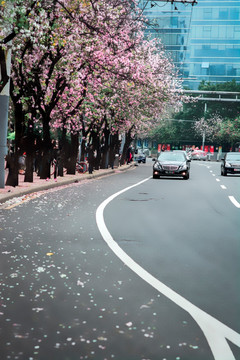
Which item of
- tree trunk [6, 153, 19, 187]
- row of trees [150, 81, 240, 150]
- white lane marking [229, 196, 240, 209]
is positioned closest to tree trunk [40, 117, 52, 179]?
tree trunk [6, 153, 19, 187]

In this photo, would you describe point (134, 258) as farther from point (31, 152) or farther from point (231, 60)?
point (231, 60)

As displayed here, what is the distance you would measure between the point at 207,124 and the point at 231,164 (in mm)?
71049

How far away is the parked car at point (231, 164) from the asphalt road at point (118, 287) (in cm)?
2468

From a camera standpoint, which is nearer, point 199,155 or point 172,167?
point 172,167

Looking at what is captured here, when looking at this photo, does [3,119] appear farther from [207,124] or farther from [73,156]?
[207,124]

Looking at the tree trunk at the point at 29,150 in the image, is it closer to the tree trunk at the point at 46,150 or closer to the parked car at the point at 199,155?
the tree trunk at the point at 46,150

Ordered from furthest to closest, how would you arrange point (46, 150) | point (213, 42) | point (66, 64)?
point (213, 42) → point (46, 150) → point (66, 64)

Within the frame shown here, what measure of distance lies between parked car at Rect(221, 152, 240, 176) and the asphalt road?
24.7 meters

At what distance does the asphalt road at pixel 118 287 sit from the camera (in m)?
4.68

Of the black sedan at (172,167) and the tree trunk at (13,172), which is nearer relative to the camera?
the tree trunk at (13,172)

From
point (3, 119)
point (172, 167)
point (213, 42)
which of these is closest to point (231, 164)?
point (172, 167)

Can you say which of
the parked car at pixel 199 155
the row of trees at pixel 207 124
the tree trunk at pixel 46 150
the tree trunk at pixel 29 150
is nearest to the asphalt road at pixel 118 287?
the tree trunk at pixel 29 150

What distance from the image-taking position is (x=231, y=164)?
37.7 metres

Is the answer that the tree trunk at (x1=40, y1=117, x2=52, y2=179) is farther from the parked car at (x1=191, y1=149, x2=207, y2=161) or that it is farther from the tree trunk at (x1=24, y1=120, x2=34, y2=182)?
the parked car at (x1=191, y1=149, x2=207, y2=161)
